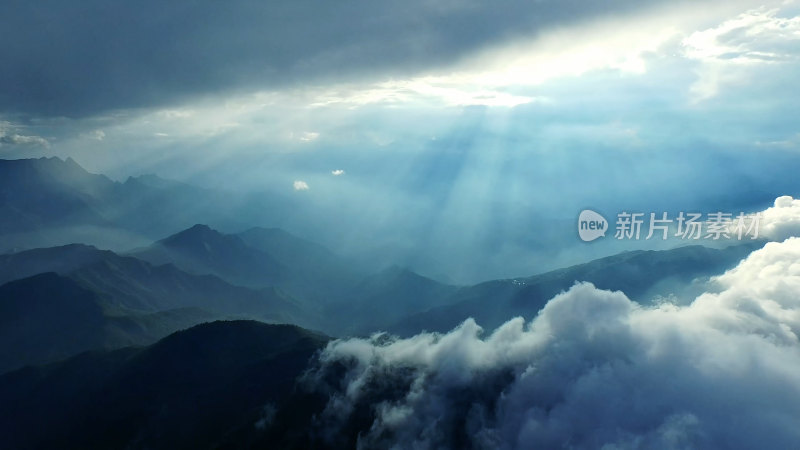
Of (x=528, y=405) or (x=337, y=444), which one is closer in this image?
(x=528, y=405)

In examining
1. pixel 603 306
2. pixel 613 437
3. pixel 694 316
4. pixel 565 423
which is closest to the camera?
pixel 613 437

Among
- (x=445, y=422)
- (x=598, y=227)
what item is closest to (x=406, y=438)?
(x=445, y=422)

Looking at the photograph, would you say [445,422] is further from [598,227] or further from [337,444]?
[598,227]

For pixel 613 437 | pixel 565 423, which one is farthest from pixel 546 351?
pixel 613 437

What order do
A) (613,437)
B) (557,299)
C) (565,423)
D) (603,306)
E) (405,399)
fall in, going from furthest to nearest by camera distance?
(405,399)
(557,299)
(603,306)
(565,423)
(613,437)

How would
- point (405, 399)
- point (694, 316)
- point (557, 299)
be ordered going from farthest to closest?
point (405, 399) → point (557, 299) → point (694, 316)

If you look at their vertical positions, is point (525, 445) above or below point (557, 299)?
below

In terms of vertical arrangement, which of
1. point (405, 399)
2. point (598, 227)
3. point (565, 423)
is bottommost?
point (405, 399)

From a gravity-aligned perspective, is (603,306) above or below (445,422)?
above

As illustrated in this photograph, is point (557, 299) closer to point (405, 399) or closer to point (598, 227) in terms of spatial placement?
point (598, 227)
